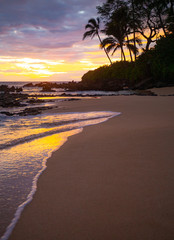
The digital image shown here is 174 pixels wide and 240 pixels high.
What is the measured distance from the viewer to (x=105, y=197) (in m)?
1.70

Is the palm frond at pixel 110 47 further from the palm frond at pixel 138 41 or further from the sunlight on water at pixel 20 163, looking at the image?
the sunlight on water at pixel 20 163

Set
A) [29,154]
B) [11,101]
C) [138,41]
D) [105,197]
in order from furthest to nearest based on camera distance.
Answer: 1. [138,41]
2. [11,101]
3. [29,154]
4. [105,197]

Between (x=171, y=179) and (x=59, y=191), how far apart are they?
1.04m

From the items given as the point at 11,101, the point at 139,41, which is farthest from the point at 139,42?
the point at 11,101

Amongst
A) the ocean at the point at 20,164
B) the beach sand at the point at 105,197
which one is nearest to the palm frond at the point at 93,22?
the ocean at the point at 20,164

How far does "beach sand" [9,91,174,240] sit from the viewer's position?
4.33ft

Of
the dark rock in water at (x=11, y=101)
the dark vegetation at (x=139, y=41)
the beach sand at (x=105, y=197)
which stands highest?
the dark vegetation at (x=139, y=41)

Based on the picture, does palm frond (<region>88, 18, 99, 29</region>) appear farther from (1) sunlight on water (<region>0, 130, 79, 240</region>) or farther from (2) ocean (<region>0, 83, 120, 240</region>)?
(1) sunlight on water (<region>0, 130, 79, 240</region>)

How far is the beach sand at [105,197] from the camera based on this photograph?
1321 millimetres

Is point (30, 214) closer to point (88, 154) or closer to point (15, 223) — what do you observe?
point (15, 223)

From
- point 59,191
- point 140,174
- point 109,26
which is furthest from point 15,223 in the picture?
point 109,26

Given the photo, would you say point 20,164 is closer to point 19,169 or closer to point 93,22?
point 19,169

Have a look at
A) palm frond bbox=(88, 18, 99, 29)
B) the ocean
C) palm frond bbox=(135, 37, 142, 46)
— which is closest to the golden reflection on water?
the ocean

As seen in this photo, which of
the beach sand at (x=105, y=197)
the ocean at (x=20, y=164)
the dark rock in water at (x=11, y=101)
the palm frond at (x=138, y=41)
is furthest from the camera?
the palm frond at (x=138, y=41)
